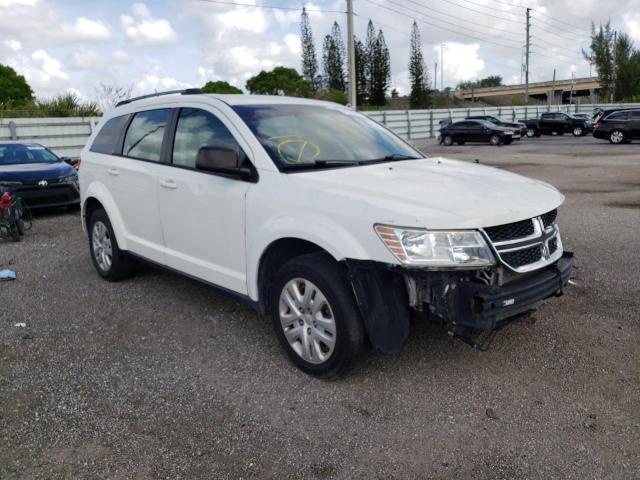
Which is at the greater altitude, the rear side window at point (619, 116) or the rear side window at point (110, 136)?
the rear side window at point (619, 116)

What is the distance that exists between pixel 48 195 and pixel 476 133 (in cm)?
2445

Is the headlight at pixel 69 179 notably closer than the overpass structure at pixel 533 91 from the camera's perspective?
Yes

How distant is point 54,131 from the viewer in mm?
19938

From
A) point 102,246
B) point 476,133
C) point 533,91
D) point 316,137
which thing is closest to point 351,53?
point 476,133

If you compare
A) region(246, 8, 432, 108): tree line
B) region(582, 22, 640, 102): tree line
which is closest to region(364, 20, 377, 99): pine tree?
region(246, 8, 432, 108): tree line

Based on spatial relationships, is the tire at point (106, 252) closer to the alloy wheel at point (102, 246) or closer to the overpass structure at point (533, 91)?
the alloy wheel at point (102, 246)

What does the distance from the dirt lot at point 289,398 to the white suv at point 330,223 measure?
Answer: 0.38m

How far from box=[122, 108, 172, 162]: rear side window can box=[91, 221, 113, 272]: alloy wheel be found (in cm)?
91

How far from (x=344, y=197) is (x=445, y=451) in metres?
1.49

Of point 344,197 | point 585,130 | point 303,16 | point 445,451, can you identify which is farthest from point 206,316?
point 303,16

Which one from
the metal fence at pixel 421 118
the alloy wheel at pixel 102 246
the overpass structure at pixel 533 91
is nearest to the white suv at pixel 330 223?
the alloy wheel at pixel 102 246

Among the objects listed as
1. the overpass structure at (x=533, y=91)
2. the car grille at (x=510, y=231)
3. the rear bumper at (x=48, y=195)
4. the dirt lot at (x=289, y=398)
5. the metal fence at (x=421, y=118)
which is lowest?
the dirt lot at (x=289, y=398)

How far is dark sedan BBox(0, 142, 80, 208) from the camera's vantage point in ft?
32.1

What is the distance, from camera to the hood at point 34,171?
383 inches
